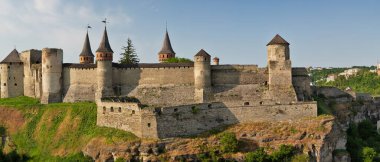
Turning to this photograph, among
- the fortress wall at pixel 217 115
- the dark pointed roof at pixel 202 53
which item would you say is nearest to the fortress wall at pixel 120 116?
the fortress wall at pixel 217 115

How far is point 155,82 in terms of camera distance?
183ft

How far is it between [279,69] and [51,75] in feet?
103

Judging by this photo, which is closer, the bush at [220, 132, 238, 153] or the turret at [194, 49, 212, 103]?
the bush at [220, 132, 238, 153]

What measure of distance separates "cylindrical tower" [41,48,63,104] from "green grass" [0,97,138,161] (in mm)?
1966

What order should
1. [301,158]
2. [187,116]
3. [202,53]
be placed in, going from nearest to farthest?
[301,158] → [187,116] → [202,53]

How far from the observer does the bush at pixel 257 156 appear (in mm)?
43125

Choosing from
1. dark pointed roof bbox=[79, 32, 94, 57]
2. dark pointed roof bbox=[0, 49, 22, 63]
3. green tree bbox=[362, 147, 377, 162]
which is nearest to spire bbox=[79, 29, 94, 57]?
dark pointed roof bbox=[79, 32, 94, 57]

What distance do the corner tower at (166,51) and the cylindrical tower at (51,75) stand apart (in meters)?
18.3

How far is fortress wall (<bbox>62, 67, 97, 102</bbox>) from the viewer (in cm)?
5641

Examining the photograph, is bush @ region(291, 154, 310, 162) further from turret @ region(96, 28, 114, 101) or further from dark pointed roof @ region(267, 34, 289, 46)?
turret @ region(96, 28, 114, 101)

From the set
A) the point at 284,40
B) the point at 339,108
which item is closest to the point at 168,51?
the point at 284,40

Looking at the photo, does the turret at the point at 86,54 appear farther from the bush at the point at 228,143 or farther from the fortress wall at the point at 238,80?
the bush at the point at 228,143

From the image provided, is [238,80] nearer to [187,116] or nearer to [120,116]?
[187,116]

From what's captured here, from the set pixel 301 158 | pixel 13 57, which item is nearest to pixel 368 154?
pixel 301 158
